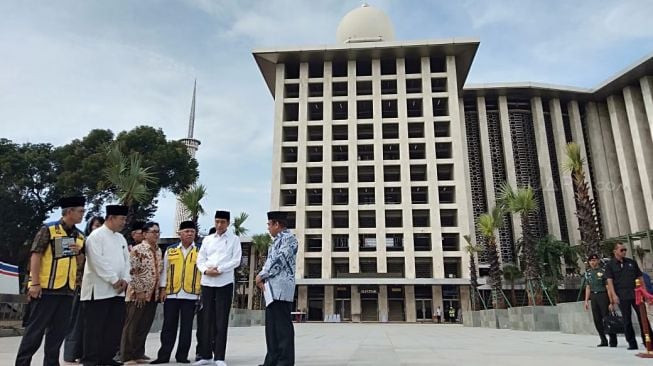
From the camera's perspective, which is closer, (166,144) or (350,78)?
(166,144)

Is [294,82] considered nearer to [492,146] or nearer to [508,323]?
[492,146]

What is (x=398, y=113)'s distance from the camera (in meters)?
42.3

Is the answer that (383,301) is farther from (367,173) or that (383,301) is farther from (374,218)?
(367,173)

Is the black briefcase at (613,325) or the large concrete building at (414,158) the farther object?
the large concrete building at (414,158)

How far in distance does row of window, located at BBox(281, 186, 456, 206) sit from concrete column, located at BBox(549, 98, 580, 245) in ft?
38.1

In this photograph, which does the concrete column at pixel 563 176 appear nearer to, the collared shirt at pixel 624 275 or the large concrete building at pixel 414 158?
the large concrete building at pixel 414 158

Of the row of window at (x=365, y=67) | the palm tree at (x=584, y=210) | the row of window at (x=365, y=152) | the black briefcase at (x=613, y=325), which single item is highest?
the row of window at (x=365, y=67)

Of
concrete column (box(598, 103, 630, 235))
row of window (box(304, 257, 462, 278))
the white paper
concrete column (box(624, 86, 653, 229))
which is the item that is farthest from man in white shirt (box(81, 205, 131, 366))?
concrete column (box(598, 103, 630, 235))

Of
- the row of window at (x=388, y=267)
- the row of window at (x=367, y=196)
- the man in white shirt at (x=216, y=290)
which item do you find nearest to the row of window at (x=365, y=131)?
the row of window at (x=367, y=196)

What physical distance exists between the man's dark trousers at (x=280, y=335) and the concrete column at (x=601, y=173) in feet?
157

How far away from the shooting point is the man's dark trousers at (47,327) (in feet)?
13.7

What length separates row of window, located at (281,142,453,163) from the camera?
41750 mm

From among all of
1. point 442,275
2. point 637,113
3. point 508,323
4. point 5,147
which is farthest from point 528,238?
point 5,147

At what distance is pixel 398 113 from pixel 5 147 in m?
33.2
